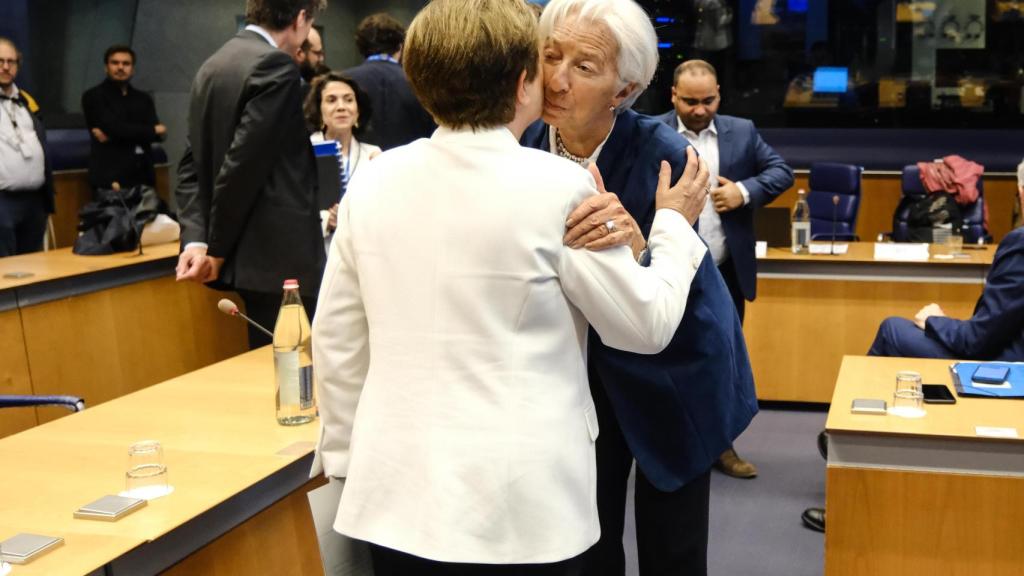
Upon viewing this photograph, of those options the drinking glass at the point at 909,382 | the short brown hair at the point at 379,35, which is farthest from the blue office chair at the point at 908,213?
the drinking glass at the point at 909,382

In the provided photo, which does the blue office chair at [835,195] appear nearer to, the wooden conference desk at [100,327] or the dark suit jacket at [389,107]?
the dark suit jacket at [389,107]

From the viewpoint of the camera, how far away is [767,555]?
3459mm

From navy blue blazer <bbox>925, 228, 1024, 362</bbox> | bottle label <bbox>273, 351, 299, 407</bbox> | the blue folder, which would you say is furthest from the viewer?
navy blue blazer <bbox>925, 228, 1024, 362</bbox>

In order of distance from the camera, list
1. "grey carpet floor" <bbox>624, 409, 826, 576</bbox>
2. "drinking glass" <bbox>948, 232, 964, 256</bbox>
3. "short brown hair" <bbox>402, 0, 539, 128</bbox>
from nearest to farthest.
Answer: "short brown hair" <bbox>402, 0, 539, 128</bbox>
"grey carpet floor" <bbox>624, 409, 826, 576</bbox>
"drinking glass" <bbox>948, 232, 964, 256</bbox>

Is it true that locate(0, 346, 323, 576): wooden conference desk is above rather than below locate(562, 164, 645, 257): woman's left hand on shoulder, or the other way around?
below

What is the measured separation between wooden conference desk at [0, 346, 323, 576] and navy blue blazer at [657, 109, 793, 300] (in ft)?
6.78

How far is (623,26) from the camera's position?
171cm

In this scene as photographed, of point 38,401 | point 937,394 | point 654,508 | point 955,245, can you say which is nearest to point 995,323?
point 937,394

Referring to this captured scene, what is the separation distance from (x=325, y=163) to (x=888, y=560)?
1.98 meters

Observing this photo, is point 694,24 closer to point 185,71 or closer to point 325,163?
point 185,71

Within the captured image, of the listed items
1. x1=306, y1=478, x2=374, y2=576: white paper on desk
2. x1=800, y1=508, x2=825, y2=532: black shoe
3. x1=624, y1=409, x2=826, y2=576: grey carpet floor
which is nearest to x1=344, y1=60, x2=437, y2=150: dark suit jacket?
x1=624, y1=409, x2=826, y2=576: grey carpet floor

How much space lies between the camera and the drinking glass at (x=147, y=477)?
1795 millimetres

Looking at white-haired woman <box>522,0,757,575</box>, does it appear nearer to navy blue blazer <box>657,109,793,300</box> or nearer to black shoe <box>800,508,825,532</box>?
black shoe <box>800,508,825,532</box>

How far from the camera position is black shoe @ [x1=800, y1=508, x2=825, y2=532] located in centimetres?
365
